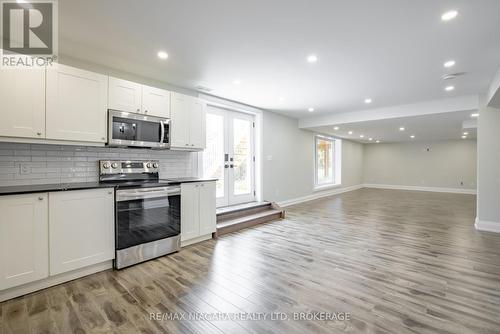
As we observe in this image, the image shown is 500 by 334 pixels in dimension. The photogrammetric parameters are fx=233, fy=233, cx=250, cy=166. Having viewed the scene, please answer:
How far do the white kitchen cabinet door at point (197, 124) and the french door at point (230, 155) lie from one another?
67cm

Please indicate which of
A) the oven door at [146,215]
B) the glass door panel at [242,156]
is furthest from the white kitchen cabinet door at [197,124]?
the glass door panel at [242,156]

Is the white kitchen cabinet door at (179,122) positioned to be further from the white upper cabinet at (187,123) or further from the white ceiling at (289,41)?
the white ceiling at (289,41)

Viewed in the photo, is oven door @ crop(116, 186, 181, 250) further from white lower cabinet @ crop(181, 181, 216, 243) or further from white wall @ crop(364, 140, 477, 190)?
white wall @ crop(364, 140, 477, 190)

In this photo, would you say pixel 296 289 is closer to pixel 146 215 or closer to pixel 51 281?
pixel 146 215

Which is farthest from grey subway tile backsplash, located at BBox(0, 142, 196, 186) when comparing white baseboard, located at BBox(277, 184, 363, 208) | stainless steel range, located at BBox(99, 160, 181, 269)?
white baseboard, located at BBox(277, 184, 363, 208)

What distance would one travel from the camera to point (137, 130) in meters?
3.25

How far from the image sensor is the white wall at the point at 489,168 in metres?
4.32

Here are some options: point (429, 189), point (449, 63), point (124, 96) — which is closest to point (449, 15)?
point (449, 63)

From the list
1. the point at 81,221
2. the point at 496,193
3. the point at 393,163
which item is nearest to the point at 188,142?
the point at 81,221

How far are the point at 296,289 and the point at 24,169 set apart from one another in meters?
3.31

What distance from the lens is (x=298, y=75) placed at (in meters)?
3.64

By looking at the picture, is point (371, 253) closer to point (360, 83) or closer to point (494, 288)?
point (494, 288)

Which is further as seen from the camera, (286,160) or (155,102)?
(286,160)

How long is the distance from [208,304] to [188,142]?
2.51 m
